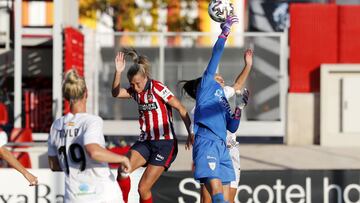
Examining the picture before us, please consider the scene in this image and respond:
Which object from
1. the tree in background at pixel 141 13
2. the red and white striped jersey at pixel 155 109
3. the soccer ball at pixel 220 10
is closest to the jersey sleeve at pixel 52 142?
the red and white striped jersey at pixel 155 109

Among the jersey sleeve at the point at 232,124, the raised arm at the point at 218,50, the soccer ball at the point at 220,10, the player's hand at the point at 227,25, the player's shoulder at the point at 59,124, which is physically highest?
the soccer ball at the point at 220,10

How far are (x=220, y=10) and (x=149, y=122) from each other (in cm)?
139

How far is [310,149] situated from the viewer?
2262 cm

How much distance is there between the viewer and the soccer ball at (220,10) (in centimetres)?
1002

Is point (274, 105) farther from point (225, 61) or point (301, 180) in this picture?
point (301, 180)

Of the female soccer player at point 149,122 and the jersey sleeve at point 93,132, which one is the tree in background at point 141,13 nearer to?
the female soccer player at point 149,122

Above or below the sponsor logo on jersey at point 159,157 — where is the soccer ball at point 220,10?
above

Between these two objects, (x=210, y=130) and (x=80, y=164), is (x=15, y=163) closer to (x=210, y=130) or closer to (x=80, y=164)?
(x=80, y=164)

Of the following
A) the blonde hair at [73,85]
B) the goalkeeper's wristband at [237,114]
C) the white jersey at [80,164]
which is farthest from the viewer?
the goalkeeper's wristband at [237,114]

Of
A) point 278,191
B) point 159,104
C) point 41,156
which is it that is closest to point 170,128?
point 159,104

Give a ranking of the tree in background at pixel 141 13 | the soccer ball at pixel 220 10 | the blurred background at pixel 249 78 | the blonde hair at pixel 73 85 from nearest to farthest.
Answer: the blonde hair at pixel 73 85, the soccer ball at pixel 220 10, the blurred background at pixel 249 78, the tree in background at pixel 141 13

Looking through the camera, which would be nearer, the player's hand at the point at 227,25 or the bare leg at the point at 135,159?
the player's hand at the point at 227,25

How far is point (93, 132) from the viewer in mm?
7016

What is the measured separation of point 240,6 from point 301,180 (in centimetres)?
2789
